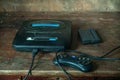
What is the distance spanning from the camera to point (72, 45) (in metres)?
0.89

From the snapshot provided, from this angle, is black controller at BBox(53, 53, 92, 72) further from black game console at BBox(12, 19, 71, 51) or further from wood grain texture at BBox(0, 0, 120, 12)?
wood grain texture at BBox(0, 0, 120, 12)

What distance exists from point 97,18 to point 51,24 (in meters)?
0.25

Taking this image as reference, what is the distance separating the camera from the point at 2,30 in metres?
1.00

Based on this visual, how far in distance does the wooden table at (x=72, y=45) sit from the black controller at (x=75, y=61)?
0.05 ft

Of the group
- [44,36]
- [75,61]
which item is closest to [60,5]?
[44,36]

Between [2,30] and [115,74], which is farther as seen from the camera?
[2,30]

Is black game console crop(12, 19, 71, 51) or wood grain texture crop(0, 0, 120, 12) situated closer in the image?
black game console crop(12, 19, 71, 51)

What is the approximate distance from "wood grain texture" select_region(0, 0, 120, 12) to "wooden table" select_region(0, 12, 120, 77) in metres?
0.03

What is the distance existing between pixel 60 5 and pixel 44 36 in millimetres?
350

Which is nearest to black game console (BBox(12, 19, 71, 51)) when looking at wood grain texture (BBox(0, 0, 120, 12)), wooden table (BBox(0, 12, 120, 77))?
wooden table (BBox(0, 12, 120, 77))

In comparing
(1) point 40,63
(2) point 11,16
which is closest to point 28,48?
(1) point 40,63

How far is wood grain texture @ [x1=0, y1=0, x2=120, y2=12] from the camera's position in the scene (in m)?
1.18

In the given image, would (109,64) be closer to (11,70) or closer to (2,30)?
(11,70)

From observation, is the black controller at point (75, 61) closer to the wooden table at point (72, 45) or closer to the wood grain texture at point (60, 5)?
the wooden table at point (72, 45)
